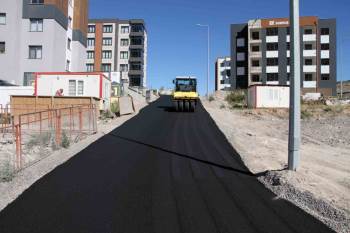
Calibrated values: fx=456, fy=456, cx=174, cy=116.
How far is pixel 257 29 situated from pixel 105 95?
55.8 m

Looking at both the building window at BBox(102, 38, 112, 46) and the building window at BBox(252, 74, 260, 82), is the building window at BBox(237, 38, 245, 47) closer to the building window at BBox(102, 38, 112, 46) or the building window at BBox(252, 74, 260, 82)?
the building window at BBox(252, 74, 260, 82)

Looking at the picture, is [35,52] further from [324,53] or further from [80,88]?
[324,53]

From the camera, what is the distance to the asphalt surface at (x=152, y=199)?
25.9 feet

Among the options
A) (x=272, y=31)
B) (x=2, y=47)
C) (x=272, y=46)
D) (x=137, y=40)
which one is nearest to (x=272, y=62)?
(x=272, y=46)

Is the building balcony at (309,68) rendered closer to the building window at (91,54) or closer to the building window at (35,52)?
the building window at (91,54)

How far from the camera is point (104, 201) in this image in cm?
948

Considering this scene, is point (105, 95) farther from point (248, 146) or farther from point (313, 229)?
point (313, 229)

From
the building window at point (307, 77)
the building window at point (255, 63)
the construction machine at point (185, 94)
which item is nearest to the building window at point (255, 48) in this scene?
the building window at point (255, 63)

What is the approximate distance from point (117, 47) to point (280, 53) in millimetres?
39182

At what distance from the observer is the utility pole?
38.5 ft

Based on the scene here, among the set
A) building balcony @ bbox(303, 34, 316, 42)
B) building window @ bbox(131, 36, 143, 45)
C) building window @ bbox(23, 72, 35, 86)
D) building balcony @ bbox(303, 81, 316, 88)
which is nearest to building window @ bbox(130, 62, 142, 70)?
building window @ bbox(131, 36, 143, 45)

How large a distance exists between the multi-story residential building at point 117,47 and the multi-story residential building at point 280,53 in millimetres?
26146

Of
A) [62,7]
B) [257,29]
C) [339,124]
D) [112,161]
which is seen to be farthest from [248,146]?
[257,29]

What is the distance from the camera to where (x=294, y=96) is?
38.6 ft
